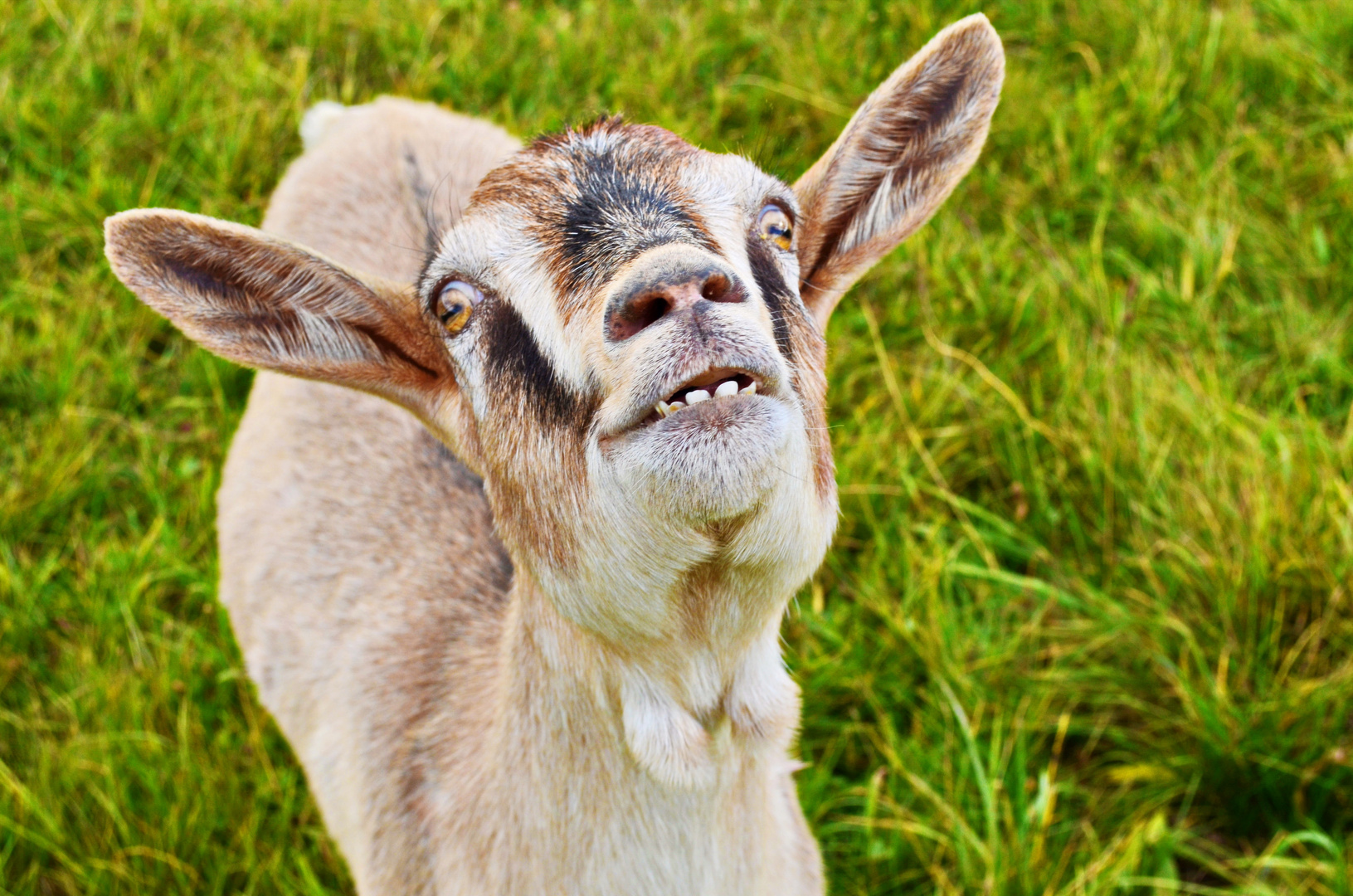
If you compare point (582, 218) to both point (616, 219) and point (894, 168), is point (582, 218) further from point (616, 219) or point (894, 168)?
point (894, 168)

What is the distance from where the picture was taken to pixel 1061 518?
4.25 metres

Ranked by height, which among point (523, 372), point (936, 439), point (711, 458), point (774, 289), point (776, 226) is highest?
point (776, 226)

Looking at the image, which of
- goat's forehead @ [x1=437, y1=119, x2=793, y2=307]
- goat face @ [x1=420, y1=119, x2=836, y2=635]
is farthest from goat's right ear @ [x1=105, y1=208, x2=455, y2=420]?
goat's forehead @ [x1=437, y1=119, x2=793, y2=307]

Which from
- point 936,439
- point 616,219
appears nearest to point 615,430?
point 616,219

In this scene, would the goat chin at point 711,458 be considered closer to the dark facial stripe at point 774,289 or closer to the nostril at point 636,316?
the nostril at point 636,316

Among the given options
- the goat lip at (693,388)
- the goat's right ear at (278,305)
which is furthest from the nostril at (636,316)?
the goat's right ear at (278,305)

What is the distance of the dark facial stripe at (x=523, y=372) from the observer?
2.12 metres

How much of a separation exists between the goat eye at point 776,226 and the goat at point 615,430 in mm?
10

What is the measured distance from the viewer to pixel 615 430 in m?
1.99

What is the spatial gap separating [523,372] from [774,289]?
→ 478mm

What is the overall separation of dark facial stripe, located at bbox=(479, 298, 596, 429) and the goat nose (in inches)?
6.6

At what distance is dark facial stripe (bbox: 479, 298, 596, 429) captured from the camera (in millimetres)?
2121

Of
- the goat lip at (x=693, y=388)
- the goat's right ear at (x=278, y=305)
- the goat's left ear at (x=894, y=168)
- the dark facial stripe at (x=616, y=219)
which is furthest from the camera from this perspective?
the goat's left ear at (x=894, y=168)

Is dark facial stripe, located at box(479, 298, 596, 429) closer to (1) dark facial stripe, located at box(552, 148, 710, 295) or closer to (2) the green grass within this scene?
(1) dark facial stripe, located at box(552, 148, 710, 295)
